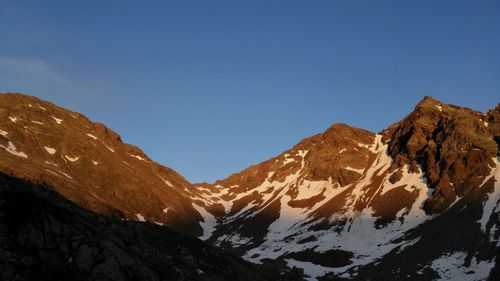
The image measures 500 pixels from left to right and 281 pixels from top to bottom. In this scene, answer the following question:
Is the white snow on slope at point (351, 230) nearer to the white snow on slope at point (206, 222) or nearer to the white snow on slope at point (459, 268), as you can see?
the white snow on slope at point (459, 268)

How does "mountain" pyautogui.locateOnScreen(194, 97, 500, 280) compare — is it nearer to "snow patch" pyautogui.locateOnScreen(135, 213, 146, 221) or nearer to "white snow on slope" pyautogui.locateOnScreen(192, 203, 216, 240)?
"white snow on slope" pyautogui.locateOnScreen(192, 203, 216, 240)

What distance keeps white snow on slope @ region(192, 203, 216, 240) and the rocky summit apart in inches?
30.1

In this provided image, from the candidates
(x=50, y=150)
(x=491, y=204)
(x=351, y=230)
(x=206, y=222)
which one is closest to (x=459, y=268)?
(x=491, y=204)

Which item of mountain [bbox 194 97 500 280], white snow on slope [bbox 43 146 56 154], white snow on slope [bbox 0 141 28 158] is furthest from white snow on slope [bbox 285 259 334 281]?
white snow on slope [bbox 43 146 56 154]

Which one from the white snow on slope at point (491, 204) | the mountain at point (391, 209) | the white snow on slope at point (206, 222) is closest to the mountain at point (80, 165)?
the white snow on slope at point (206, 222)

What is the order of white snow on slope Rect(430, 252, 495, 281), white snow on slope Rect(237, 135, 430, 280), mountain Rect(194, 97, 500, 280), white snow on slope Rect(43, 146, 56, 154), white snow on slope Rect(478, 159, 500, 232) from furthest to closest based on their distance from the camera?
white snow on slope Rect(43, 146, 56, 154), white snow on slope Rect(237, 135, 430, 280), white snow on slope Rect(478, 159, 500, 232), mountain Rect(194, 97, 500, 280), white snow on slope Rect(430, 252, 495, 281)

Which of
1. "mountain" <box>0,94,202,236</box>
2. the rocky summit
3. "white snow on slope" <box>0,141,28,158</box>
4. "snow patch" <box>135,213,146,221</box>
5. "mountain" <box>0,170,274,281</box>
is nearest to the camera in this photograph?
"mountain" <box>0,170,274,281</box>

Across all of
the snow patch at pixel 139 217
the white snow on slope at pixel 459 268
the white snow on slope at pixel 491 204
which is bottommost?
the white snow on slope at pixel 459 268

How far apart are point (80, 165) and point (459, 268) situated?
111m

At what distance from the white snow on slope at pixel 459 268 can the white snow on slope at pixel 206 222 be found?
81.1 meters

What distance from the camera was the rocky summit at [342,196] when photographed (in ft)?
333

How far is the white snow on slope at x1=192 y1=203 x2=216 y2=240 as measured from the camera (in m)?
164

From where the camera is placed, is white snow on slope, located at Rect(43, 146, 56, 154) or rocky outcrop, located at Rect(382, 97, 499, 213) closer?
rocky outcrop, located at Rect(382, 97, 499, 213)

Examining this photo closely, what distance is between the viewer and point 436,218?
114 m
